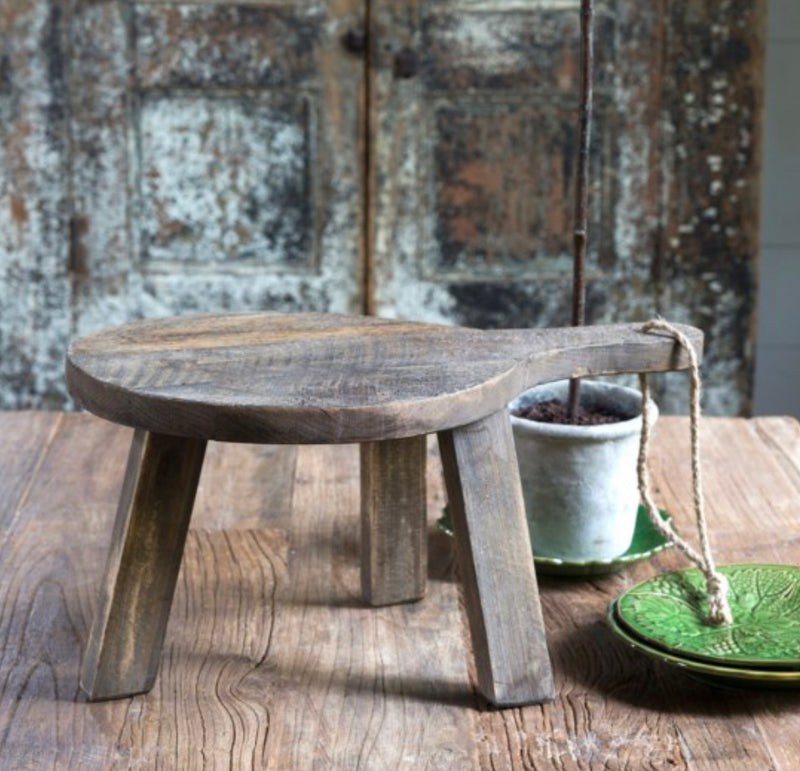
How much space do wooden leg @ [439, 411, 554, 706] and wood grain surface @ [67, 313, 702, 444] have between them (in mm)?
41

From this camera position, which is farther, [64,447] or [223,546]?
[64,447]

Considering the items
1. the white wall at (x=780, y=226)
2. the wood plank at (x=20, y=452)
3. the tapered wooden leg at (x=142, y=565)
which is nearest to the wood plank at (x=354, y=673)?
the tapered wooden leg at (x=142, y=565)

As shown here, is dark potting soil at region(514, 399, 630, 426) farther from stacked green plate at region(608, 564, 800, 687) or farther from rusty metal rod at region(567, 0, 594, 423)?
stacked green plate at region(608, 564, 800, 687)

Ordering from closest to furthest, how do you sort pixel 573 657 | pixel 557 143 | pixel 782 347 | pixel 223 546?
pixel 573 657
pixel 223 546
pixel 557 143
pixel 782 347

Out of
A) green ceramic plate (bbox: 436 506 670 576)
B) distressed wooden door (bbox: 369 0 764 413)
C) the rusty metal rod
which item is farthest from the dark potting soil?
distressed wooden door (bbox: 369 0 764 413)

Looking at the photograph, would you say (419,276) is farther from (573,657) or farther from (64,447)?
(573,657)

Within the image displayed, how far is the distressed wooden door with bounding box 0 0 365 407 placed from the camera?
8.54 feet

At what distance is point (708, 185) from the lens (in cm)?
268

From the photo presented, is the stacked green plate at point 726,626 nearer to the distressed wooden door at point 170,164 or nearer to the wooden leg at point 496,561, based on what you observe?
the wooden leg at point 496,561

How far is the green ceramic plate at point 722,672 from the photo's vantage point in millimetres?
1180

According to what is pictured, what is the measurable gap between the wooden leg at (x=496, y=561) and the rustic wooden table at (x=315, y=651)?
0.09 ft

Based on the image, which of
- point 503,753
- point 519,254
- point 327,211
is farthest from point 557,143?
point 503,753

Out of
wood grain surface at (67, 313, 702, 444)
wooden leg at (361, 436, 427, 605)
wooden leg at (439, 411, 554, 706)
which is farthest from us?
wooden leg at (361, 436, 427, 605)

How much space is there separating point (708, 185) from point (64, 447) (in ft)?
4.36
